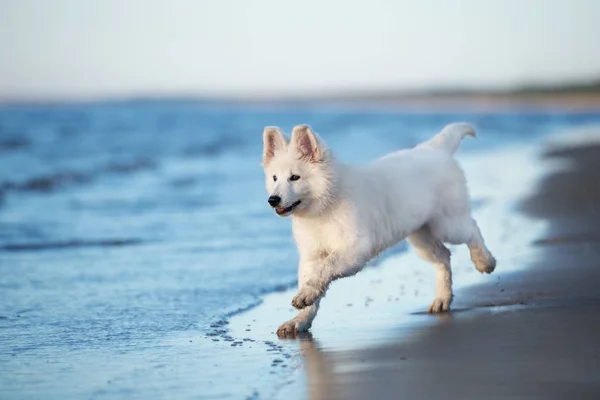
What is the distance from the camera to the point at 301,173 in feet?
22.9

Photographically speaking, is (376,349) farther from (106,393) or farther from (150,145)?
(150,145)

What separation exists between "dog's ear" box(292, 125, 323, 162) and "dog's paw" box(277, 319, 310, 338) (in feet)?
3.43

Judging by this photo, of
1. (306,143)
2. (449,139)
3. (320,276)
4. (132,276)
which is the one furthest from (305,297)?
(132,276)

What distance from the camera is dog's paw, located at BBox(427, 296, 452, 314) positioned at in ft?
24.5

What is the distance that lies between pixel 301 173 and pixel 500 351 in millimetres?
1844

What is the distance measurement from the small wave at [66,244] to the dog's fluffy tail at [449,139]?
449 cm

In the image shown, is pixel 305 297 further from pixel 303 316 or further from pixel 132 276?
pixel 132 276

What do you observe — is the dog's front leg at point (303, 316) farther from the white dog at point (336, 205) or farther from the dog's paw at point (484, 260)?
the dog's paw at point (484, 260)

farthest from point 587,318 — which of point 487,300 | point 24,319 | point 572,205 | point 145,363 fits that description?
point 572,205

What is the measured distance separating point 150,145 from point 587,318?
108ft

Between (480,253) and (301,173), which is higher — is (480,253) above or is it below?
below

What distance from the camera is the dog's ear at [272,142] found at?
7051mm

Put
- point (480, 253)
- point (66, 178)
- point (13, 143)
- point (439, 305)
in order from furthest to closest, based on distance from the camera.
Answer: point (13, 143)
point (66, 178)
point (480, 253)
point (439, 305)

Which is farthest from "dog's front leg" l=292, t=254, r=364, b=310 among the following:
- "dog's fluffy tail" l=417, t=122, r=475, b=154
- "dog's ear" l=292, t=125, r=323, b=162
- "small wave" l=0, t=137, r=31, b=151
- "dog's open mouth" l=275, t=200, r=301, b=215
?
"small wave" l=0, t=137, r=31, b=151
